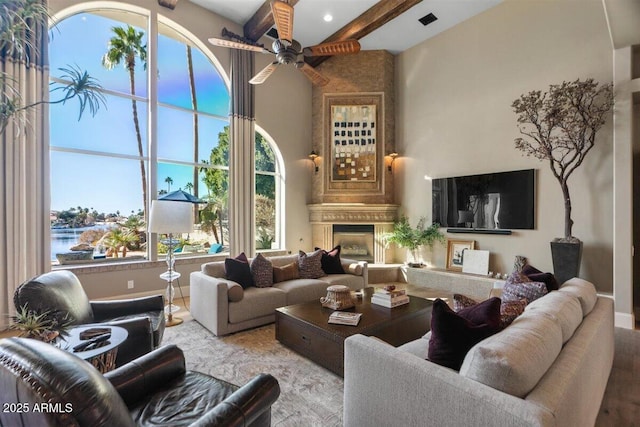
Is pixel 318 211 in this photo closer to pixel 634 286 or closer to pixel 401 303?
pixel 401 303

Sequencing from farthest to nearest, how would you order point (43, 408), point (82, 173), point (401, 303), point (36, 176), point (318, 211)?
point (318, 211) < point (82, 173) < point (36, 176) < point (401, 303) < point (43, 408)

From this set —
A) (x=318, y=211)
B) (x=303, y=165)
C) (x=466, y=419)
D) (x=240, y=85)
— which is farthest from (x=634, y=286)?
(x=240, y=85)

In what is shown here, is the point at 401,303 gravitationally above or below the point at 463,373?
below

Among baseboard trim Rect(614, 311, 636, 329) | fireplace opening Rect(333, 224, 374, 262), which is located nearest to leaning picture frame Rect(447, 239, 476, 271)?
fireplace opening Rect(333, 224, 374, 262)

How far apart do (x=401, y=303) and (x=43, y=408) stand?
2.84 m

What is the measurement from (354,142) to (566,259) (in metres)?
4.13

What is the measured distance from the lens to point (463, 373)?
132 centimetres

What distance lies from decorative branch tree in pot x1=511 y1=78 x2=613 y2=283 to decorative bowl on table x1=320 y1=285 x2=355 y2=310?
3026 mm

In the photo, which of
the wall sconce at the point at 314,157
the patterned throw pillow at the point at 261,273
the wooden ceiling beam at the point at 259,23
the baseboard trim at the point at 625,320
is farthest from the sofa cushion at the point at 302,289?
the wooden ceiling beam at the point at 259,23

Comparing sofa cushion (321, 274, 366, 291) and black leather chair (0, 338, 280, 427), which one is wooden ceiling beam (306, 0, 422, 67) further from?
black leather chair (0, 338, 280, 427)

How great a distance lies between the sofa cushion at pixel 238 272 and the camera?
3.79 m

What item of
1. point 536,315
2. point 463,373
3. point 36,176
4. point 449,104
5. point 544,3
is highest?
point 544,3

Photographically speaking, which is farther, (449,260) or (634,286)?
(449,260)

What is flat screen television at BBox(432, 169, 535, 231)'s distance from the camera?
16.1ft
